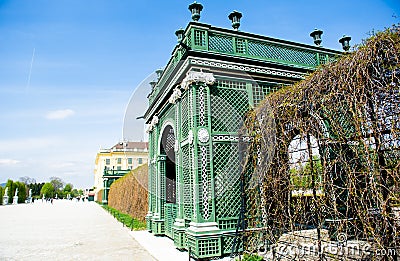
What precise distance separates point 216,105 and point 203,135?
814 millimetres

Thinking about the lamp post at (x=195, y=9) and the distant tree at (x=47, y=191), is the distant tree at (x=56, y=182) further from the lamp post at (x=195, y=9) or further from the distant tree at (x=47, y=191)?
the lamp post at (x=195, y=9)

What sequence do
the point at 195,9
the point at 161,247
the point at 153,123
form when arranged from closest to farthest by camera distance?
the point at 195,9 → the point at 161,247 → the point at 153,123

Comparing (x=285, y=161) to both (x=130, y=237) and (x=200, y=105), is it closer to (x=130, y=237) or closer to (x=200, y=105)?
(x=200, y=105)

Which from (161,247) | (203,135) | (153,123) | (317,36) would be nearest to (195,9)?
(203,135)

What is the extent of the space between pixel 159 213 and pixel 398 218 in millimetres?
7295

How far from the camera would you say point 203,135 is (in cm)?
613

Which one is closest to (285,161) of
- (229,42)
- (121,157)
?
(229,42)

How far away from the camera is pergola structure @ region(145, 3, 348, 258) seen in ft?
19.4

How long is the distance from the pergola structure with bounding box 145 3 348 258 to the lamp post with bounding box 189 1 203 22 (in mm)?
22

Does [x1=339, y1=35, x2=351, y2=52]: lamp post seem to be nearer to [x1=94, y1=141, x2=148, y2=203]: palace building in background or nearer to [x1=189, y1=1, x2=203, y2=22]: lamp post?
[x1=189, y1=1, x2=203, y2=22]: lamp post

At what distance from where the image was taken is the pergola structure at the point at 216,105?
5918 mm

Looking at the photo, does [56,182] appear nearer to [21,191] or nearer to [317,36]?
[21,191]

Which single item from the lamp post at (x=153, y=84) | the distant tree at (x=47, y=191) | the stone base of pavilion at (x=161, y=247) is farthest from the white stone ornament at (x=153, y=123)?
the distant tree at (x=47, y=191)

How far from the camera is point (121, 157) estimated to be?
177 ft
